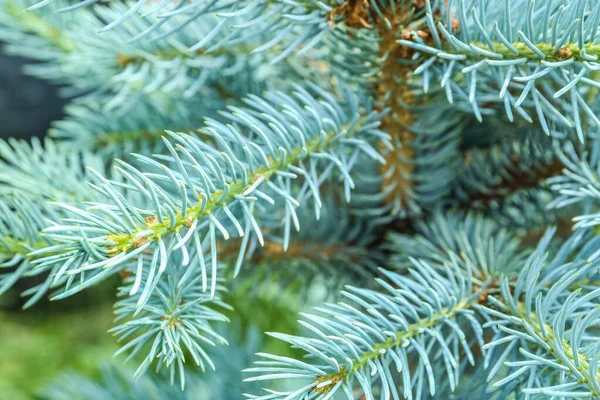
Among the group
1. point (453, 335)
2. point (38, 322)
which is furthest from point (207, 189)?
point (38, 322)

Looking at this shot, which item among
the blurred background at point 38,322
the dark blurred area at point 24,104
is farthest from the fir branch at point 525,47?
the dark blurred area at point 24,104

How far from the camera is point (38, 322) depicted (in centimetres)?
93

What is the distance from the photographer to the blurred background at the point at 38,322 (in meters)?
0.76

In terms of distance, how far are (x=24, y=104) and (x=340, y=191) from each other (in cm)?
82

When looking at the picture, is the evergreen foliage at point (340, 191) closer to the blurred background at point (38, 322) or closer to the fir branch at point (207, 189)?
the fir branch at point (207, 189)

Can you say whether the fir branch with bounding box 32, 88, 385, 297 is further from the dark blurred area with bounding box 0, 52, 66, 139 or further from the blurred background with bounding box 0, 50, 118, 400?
the dark blurred area with bounding box 0, 52, 66, 139

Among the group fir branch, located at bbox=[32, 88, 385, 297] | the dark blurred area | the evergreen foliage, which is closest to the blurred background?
the dark blurred area

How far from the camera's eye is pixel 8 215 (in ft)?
0.80

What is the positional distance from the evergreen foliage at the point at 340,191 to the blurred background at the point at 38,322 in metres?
0.40

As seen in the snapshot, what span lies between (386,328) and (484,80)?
5.3 inches

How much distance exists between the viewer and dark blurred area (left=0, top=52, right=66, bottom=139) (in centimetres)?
100

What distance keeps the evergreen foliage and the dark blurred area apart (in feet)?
2.20

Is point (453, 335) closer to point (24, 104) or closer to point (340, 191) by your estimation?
point (340, 191)

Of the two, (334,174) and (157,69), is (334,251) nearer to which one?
(334,174)
